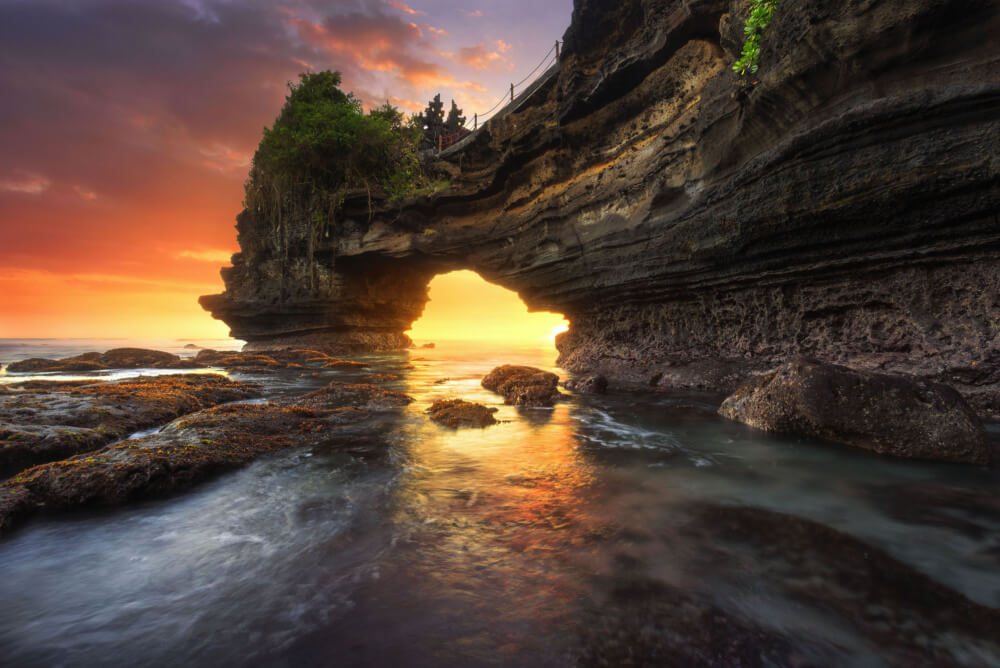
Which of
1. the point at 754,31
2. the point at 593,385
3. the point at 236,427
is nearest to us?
the point at 236,427

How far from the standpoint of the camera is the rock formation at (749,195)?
5168mm

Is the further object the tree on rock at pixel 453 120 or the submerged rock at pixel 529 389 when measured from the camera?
the tree on rock at pixel 453 120

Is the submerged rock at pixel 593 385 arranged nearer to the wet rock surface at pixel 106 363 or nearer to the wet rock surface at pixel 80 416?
the wet rock surface at pixel 80 416

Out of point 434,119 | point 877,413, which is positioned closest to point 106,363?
point 877,413

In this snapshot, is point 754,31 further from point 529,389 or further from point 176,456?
point 176,456

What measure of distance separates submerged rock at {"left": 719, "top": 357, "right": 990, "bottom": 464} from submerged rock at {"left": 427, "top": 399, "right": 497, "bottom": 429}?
385 cm

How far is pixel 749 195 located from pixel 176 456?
9058mm

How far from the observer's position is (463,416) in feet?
19.8

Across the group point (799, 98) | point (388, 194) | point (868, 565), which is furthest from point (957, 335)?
point (388, 194)

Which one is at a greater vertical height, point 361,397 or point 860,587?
point 361,397

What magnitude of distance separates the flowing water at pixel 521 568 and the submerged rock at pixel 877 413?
0.30 m

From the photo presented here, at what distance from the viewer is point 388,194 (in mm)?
16844

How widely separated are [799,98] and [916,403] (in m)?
5.01

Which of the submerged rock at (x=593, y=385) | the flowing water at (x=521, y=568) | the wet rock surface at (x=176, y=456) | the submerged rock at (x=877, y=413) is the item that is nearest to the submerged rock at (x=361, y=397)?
the wet rock surface at (x=176, y=456)
